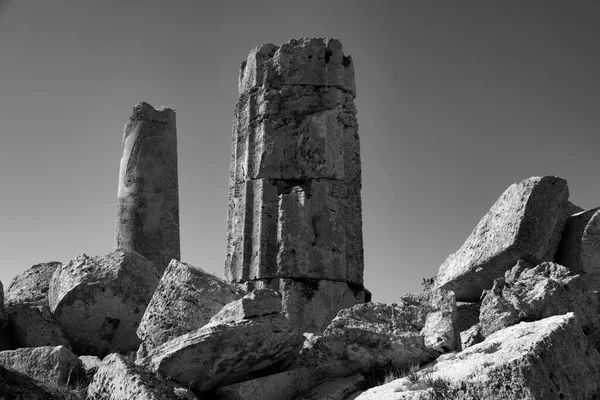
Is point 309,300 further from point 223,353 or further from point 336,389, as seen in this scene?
point 223,353

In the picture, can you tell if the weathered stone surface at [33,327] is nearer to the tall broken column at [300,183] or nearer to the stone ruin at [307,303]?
the stone ruin at [307,303]

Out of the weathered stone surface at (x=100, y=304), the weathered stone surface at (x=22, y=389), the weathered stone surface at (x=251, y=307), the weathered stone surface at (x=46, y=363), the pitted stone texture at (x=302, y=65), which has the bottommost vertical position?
the weathered stone surface at (x=22, y=389)

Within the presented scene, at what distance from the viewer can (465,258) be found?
7.39m

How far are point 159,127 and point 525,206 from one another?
9833 mm

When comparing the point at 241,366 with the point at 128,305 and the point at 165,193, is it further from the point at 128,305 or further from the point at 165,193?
the point at 165,193

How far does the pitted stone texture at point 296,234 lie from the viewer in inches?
317

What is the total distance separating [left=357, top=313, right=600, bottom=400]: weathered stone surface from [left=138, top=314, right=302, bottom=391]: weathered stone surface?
929mm

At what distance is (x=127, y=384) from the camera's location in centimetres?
476

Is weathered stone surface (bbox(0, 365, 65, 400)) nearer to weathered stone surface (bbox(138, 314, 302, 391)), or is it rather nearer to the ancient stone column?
weathered stone surface (bbox(138, 314, 302, 391))

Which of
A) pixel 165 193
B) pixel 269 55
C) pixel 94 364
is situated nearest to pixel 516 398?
pixel 94 364

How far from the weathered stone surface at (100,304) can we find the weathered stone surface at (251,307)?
96.3 inches

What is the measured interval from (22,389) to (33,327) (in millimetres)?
2642

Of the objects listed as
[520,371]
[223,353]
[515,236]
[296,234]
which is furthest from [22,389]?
[515,236]

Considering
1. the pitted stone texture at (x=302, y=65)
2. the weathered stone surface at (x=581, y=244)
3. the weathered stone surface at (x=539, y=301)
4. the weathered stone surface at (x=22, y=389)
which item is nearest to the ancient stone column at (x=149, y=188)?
the pitted stone texture at (x=302, y=65)
